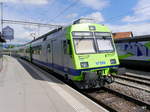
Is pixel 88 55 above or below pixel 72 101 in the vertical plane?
above

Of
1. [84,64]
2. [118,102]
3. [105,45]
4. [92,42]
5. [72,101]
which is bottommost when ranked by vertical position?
[118,102]

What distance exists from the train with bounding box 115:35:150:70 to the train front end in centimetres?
626

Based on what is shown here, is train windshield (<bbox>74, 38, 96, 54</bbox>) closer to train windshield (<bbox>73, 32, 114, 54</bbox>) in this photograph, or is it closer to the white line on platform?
train windshield (<bbox>73, 32, 114, 54</bbox>)

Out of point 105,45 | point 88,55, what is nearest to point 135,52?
point 105,45

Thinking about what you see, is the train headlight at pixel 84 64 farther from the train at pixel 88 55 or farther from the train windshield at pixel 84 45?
the train windshield at pixel 84 45

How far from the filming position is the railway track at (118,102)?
479 cm

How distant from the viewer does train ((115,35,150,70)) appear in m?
12.3

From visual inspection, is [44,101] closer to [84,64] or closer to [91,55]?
[84,64]

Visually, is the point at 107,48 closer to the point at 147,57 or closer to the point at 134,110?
the point at 134,110

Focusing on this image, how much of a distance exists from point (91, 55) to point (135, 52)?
8.12 meters

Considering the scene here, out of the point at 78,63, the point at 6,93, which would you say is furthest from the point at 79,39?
the point at 6,93

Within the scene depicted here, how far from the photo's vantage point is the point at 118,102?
546cm

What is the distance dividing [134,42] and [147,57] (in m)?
1.91

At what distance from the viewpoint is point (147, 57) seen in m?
12.2
